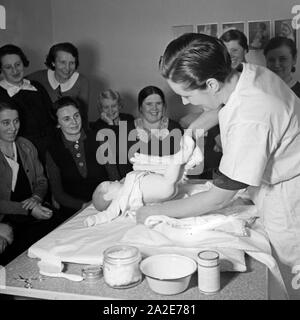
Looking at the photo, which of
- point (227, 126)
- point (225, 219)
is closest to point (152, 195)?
point (225, 219)

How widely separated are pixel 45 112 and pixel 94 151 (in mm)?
526

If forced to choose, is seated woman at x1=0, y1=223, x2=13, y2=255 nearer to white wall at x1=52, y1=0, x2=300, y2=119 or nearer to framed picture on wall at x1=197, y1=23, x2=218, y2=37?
white wall at x1=52, y1=0, x2=300, y2=119

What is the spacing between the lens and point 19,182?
7.18 ft

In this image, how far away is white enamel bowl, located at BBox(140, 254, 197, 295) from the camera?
3.24 feet

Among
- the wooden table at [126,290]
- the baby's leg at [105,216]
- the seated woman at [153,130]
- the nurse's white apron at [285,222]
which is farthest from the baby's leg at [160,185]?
the seated woman at [153,130]

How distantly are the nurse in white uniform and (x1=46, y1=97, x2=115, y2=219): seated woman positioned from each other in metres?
1.07

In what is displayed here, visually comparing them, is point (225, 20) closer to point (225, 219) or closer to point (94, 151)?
point (94, 151)

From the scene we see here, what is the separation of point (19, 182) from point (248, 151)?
1458 mm

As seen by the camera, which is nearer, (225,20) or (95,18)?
(225,20)

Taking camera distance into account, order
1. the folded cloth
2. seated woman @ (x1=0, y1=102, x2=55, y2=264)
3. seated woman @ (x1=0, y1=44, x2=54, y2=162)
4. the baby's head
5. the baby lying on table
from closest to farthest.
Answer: the folded cloth
the baby lying on table
the baby's head
seated woman @ (x1=0, y1=102, x2=55, y2=264)
seated woman @ (x1=0, y1=44, x2=54, y2=162)

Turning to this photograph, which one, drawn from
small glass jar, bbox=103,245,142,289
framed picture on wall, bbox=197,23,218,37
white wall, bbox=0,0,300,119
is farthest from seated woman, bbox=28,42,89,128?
small glass jar, bbox=103,245,142,289

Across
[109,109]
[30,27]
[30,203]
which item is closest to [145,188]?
[30,203]

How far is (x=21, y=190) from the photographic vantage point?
2.20 meters

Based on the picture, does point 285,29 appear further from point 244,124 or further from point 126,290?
point 126,290
